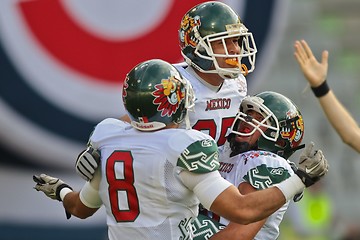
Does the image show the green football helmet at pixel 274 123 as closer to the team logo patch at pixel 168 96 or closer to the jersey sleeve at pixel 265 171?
the jersey sleeve at pixel 265 171

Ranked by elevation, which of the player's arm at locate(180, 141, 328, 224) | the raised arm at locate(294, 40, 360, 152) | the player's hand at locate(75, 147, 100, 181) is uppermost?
the player's hand at locate(75, 147, 100, 181)

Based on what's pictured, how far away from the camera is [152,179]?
3.86 m

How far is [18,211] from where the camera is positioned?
7.03 meters

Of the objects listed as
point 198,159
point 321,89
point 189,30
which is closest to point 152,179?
point 198,159

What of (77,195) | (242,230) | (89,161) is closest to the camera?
(89,161)

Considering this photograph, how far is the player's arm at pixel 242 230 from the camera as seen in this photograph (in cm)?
418

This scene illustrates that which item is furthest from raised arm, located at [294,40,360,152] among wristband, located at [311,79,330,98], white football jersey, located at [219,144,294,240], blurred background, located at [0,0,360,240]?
blurred background, located at [0,0,360,240]

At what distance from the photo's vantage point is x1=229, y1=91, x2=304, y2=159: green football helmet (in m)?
4.41

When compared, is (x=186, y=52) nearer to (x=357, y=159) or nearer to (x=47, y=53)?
(x=47, y=53)

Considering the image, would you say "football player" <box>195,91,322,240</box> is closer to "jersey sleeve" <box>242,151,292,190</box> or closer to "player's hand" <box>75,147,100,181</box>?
"jersey sleeve" <box>242,151,292,190</box>

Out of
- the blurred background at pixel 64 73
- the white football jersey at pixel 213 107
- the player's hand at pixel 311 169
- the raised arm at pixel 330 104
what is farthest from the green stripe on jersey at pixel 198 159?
the blurred background at pixel 64 73

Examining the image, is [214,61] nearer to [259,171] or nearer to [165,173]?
[259,171]

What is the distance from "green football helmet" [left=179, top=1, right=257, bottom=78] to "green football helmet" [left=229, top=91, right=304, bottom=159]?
161mm

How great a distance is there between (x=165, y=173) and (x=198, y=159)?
13 centimetres
